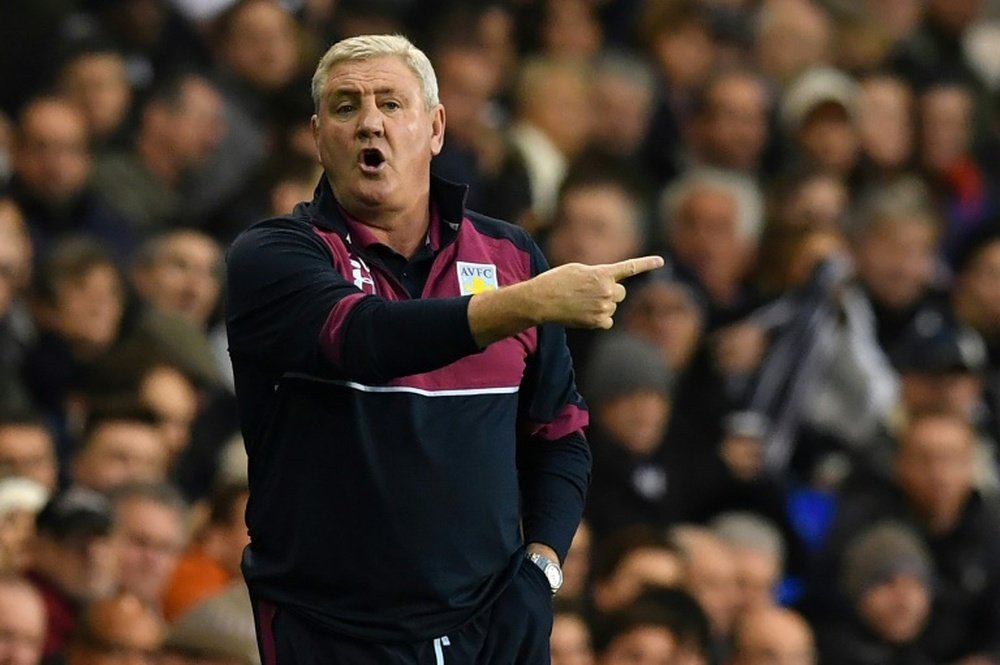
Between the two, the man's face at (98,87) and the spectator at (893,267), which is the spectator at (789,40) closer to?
the spectator at (893,267)

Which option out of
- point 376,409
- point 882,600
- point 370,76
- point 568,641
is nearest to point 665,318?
point 882,600

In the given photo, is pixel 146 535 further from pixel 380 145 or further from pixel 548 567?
pixel 380 145

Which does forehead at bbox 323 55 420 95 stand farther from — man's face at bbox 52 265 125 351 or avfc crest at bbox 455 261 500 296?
man's face at bbox 52 265 125 351

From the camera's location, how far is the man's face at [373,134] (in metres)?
4.48

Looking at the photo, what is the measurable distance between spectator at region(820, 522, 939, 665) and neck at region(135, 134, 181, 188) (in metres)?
2.95

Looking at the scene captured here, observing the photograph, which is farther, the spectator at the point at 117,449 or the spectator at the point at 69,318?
the spectator at the point at 69,318

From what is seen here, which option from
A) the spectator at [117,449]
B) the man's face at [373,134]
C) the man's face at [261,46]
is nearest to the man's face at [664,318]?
the man's face at [261,46]

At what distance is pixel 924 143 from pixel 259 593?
790 centimetres

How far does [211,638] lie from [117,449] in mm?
1130

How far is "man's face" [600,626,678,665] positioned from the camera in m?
7.21

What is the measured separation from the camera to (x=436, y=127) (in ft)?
15.3

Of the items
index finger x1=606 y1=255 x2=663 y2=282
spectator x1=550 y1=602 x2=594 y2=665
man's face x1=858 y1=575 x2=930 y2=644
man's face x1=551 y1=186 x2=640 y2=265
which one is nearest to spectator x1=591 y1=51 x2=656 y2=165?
man's face x1=551 y1=186 x2=640 y2=265

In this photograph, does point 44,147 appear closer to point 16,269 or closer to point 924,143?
point 16,269

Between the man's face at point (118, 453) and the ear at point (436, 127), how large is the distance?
9.49 ft
